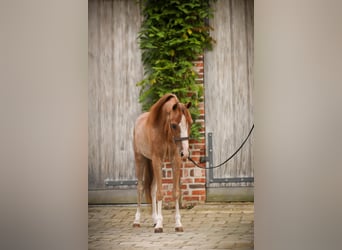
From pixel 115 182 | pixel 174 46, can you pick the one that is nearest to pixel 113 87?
pixel 174 46

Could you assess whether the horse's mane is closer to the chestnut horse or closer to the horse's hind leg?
the chestnut horse

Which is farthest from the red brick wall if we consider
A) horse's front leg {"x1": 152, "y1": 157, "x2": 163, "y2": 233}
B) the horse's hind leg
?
horse's front leg {"x1": 152, "y1": 157, "x2": 163, "y2": 233}

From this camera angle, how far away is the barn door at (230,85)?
6.18 m

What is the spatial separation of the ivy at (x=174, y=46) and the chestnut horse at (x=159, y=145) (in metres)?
0.52

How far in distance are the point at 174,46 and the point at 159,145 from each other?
1.23 metres

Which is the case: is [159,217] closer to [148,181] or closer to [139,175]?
[148,181]

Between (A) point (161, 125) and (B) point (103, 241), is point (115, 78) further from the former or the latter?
(B) point (103, 241)

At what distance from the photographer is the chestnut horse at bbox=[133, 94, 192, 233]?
5.16 metres

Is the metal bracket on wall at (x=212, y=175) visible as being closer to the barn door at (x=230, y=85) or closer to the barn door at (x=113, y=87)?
the barn door at (x=230, y=85)

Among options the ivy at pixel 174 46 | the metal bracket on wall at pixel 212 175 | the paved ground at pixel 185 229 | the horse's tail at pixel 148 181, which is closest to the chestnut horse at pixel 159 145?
the horse's tail at pixel 148 181

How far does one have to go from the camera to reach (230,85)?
620 centimetres
